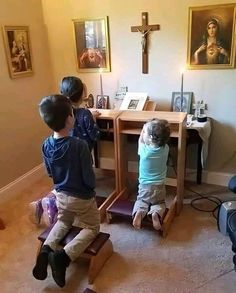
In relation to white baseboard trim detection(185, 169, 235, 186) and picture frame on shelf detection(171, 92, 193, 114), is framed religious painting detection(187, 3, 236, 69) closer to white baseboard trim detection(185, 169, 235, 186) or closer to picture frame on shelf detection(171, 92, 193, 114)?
picture frame on shelf detection(171, 92, 193, 114)

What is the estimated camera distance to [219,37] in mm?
2424

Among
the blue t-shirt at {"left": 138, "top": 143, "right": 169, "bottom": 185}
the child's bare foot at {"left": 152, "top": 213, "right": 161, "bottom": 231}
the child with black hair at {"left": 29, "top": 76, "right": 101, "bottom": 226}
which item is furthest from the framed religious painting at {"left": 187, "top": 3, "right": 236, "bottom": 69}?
the child's bare foot at {"left": 152, "top": 213, "right": 161, "bottom": 231}

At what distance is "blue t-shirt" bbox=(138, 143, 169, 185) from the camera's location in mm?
2096

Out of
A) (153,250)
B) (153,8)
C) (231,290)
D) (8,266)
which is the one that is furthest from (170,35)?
(8,266)

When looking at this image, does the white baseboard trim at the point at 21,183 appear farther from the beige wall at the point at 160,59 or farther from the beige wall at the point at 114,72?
the beige wall at the point at 160,59

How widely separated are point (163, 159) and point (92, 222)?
0.69 metres

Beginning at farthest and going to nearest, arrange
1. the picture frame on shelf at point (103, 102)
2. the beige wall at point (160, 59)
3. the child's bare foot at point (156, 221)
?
the picture frame on shelf at point (103, 102)
the beige wall at point (160, 59)
the child's bare foot at point (156, 221)

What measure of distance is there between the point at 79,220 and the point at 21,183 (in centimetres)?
129

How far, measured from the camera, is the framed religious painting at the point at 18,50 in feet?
8.49

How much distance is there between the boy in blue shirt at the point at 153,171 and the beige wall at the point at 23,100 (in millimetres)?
1321

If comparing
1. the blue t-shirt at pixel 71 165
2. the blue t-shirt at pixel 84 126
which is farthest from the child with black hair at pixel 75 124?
the blue t-shirt at pixel 71 165

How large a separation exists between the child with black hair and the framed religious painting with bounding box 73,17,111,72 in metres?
0.81

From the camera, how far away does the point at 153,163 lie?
2.12 metres

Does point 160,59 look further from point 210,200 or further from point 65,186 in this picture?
point 65,186
